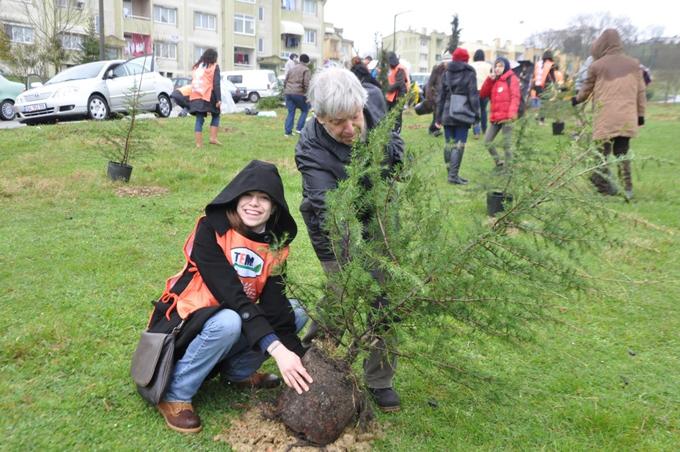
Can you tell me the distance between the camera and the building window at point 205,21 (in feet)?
164

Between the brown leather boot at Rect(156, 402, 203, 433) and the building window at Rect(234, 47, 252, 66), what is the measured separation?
5475 cm

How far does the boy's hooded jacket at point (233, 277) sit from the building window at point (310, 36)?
62.3 meters

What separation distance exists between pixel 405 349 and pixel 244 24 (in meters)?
56.0

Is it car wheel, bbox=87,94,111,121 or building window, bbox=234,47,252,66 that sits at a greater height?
building window, bbox=234,47,252,66

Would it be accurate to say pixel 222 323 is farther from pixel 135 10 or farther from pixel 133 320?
pixel 135 10

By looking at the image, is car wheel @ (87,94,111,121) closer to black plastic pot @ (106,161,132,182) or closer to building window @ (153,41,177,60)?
black plastic pot @ (106,161,132,182)

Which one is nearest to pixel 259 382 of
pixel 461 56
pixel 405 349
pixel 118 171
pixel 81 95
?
pixel 405 349

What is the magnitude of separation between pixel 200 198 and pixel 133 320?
3552mm

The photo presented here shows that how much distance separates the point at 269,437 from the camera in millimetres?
2602

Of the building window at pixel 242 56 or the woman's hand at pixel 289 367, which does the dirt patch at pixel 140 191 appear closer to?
the woman's hand at pixel 289 367

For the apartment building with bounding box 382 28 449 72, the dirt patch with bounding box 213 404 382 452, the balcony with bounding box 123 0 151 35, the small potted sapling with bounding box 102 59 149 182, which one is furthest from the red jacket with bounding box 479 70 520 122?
the apartment building with bounding box 382 28 449 72

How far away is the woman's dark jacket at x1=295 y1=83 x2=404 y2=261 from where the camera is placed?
2.70 metres

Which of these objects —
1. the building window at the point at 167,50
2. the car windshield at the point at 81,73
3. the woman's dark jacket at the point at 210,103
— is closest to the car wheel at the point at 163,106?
the car windshield at the point at 81,73

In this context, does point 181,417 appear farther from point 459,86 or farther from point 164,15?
point 164,15
